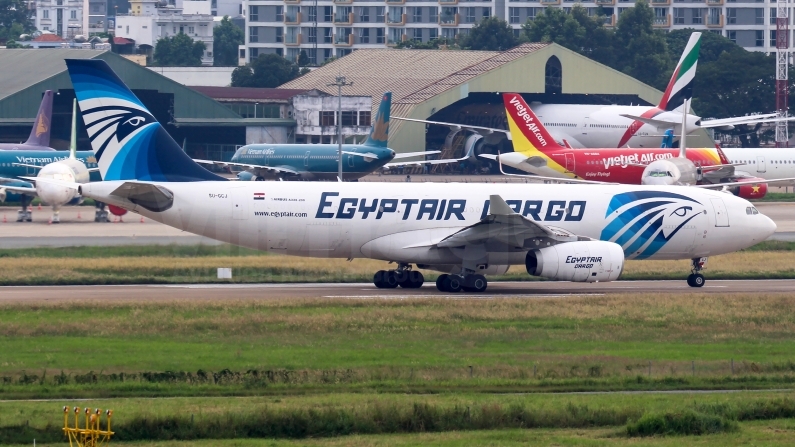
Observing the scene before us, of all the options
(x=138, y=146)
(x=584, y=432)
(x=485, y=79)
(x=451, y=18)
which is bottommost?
(x=584, y=432)

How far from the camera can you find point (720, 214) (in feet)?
115

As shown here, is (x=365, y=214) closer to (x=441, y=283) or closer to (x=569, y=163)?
(x=441, y=283)

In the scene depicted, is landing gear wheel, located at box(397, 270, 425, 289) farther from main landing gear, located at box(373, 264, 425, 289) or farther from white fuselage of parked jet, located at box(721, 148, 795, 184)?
white fuselage of parked jet, located at box(721, 148, 795, 184)

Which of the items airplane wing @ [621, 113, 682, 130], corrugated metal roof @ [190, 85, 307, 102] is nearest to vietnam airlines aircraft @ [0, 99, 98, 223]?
corrugated metal roof @ [190, 85, 307, 102]

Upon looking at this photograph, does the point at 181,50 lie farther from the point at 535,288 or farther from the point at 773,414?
the point at 773,414

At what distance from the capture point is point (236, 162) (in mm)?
77500

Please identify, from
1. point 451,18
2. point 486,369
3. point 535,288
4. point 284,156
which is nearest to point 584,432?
point 486,369

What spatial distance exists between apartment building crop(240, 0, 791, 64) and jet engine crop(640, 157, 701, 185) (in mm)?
84498

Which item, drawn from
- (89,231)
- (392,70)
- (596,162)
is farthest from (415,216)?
(392,70)

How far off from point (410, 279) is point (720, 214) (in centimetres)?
952

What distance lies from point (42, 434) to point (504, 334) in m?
11.7

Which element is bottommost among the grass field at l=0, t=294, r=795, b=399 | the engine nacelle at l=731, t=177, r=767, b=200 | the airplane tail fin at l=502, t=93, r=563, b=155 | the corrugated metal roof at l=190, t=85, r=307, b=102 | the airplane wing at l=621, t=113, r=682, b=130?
the grass field at l=0, t=294, r=795, b=399

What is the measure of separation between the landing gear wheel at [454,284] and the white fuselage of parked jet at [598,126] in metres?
56.9

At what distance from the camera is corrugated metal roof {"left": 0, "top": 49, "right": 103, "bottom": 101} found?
86.7 metres
